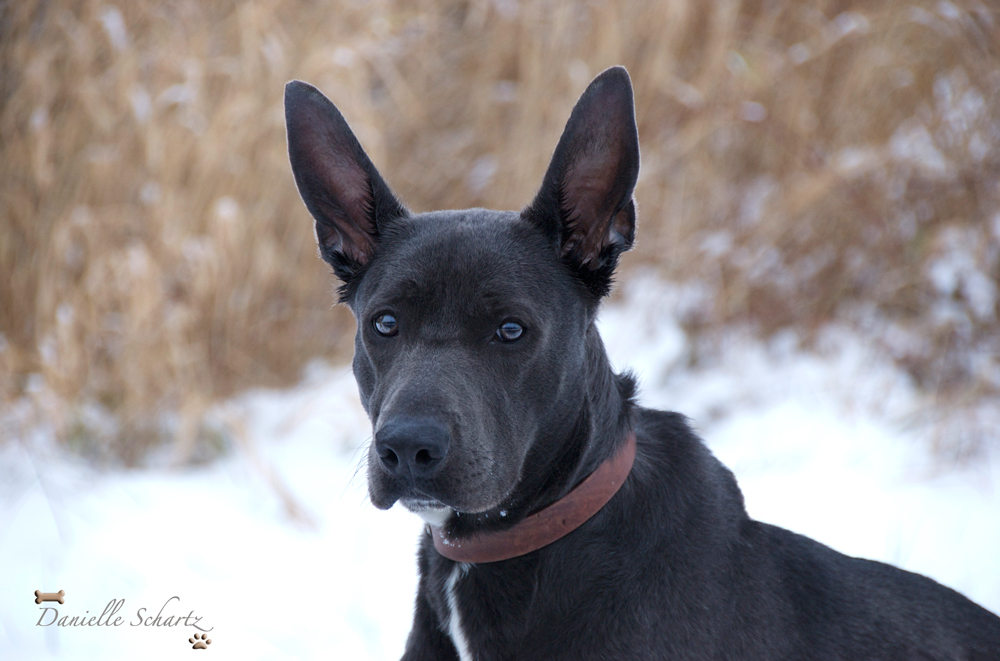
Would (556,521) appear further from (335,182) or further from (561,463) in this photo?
(335,182)

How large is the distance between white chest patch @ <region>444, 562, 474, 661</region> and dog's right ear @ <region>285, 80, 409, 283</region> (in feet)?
2.89

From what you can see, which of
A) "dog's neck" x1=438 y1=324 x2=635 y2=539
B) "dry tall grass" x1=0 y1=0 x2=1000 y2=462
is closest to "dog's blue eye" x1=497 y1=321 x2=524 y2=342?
"dog's neck" x1=438 y1=324 x2=635 y2=539

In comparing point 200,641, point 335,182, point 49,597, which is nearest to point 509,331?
point 335,182

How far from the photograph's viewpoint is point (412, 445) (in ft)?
6.07

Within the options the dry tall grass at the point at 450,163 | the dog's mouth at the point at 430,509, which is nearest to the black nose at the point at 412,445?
the dog's mouth at the point at 430,509

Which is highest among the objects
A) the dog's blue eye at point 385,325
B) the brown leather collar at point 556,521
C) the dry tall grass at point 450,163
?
the dry tall grass at point 450,163

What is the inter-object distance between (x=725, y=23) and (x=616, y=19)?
0.66m

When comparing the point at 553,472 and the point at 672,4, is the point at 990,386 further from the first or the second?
the point at 553,472

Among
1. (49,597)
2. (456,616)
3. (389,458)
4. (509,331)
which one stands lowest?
(456,616)

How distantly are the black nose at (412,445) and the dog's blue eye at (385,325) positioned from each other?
1.19 ft

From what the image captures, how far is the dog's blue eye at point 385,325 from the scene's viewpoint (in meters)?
2.18

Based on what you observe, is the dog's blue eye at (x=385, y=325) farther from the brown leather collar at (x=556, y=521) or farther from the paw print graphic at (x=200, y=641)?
the paw print graphic at (x=200, y=641)

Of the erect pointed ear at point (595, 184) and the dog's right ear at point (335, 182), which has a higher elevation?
the dog's right ear at point (335, 182)

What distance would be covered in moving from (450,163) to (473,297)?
3453mm
